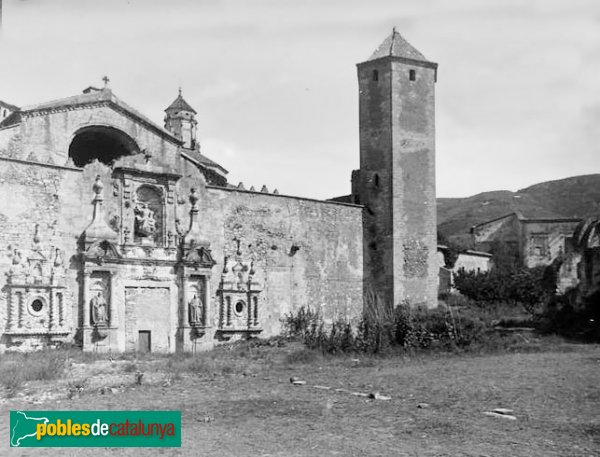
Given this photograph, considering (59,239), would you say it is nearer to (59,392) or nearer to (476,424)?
(59,392)

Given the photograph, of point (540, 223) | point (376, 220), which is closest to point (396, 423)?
point (376, 220)

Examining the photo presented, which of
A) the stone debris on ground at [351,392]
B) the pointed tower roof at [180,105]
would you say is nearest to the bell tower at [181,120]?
the pointed tower roof at [180,105]

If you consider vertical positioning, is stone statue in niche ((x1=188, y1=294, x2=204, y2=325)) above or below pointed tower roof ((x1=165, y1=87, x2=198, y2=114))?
below

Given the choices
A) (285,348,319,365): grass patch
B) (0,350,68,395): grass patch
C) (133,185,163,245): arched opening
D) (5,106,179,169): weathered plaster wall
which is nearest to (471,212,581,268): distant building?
(5,106,179,169): weathered plaster wall

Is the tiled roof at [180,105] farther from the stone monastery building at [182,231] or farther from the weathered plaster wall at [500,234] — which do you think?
the weathered plaster wall at [500,234]

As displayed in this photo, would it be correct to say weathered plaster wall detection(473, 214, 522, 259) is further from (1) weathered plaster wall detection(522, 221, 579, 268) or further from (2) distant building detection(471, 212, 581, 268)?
(1) weathered plaster wall detection(522, 221, 579, 268)

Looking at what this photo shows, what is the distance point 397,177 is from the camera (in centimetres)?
2675

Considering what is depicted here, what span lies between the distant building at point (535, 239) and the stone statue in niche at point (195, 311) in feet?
98.1

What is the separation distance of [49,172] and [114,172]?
1.89m

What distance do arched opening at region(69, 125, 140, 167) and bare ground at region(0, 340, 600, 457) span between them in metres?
8.09

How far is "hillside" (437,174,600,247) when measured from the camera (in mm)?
62969

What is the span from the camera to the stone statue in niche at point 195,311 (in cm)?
2227

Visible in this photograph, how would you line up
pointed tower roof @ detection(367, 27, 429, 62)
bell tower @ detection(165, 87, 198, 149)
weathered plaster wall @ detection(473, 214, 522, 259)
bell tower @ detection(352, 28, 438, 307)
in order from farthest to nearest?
weathered plaster wall @ detection(473, 214, 522, 259) < bell tower @ detection(165, 87, 198, 149) < pointed tower roof @ detection(367, 27, 429, 62) < bell tower @ detection(352, 28, 438, 307)

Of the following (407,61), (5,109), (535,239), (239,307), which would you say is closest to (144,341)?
(239,307)
